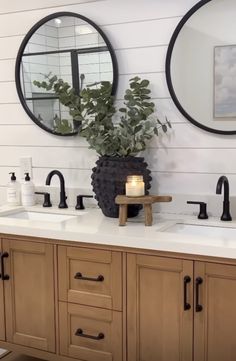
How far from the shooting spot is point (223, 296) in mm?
1885

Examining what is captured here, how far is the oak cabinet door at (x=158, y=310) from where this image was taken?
197 centimetres

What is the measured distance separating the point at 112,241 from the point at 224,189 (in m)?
0.58

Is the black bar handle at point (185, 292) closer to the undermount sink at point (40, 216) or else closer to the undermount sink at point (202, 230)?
the undermount sink at point (202, 230)

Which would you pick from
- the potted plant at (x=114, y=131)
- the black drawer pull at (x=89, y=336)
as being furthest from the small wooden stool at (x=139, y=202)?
the black drawer pull at (x=89, y=336)

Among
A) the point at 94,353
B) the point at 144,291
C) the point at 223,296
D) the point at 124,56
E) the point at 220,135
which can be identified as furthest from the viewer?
the point at 124,56

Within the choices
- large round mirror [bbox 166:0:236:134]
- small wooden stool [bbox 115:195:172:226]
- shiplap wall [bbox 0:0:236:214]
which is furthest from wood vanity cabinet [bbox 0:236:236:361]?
large round mirror [bbox 166:0:236:134]

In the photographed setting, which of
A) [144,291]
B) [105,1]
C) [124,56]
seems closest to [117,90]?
[124,56]

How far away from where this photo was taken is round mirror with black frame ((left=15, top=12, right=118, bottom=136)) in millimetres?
2594

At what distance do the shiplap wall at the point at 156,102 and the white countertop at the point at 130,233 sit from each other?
0.74ft

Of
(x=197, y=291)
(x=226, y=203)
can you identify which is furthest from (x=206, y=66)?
(x=197, y=291)

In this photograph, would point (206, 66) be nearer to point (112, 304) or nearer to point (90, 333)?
point (112, 304)

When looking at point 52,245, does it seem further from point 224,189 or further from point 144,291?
point 224,189

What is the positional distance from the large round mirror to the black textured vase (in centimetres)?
35

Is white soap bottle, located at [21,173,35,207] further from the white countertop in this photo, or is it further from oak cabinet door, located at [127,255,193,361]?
oak cabinet door, located at [127,255,193,361]
